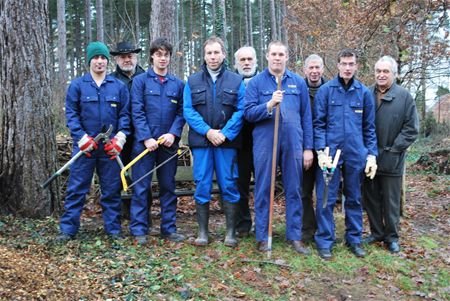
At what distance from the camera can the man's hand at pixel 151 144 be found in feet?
16.5

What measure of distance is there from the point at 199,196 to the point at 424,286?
104 inches

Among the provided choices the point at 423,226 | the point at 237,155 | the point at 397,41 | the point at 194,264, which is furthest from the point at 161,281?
the point at 397,41

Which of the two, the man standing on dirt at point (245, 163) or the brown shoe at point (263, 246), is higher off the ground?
the man standing on dirt at point (245, 163)

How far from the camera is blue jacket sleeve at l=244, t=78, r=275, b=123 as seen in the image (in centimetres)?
482

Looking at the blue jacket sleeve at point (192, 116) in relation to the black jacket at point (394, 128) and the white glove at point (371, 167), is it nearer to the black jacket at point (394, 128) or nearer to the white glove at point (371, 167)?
the white glove at point (371, 167)

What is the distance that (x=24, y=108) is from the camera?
17.6ft

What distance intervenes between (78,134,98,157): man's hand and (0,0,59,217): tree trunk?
102 centimetres

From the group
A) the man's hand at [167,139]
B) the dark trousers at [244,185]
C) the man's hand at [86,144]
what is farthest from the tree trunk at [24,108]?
the dark trousers at [244,185]

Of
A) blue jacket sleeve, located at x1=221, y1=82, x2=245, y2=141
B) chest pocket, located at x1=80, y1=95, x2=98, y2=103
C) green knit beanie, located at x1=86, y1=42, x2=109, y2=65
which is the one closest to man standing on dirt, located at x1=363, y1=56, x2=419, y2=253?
blue jacket sleeve, located at x1=221, y1=82, x2=245, y2=141

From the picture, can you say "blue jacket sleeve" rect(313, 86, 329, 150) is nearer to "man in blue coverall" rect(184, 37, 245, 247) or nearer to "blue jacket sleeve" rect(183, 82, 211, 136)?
"man in blue coverall" rect(184, 37, 245, 247)

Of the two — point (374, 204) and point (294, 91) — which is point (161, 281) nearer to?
point (294, 91)

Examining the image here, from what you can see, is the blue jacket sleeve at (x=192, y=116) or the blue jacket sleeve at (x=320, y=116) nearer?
the blue jacket sleeve at (x=192, y=116)

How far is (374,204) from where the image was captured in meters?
5.54

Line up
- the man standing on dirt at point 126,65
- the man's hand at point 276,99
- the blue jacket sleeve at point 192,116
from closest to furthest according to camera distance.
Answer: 1. the man's hand at point 276,99
2. the blue jacket sleeve at point 192,116
3. the man standing on dirt at point 126,65
